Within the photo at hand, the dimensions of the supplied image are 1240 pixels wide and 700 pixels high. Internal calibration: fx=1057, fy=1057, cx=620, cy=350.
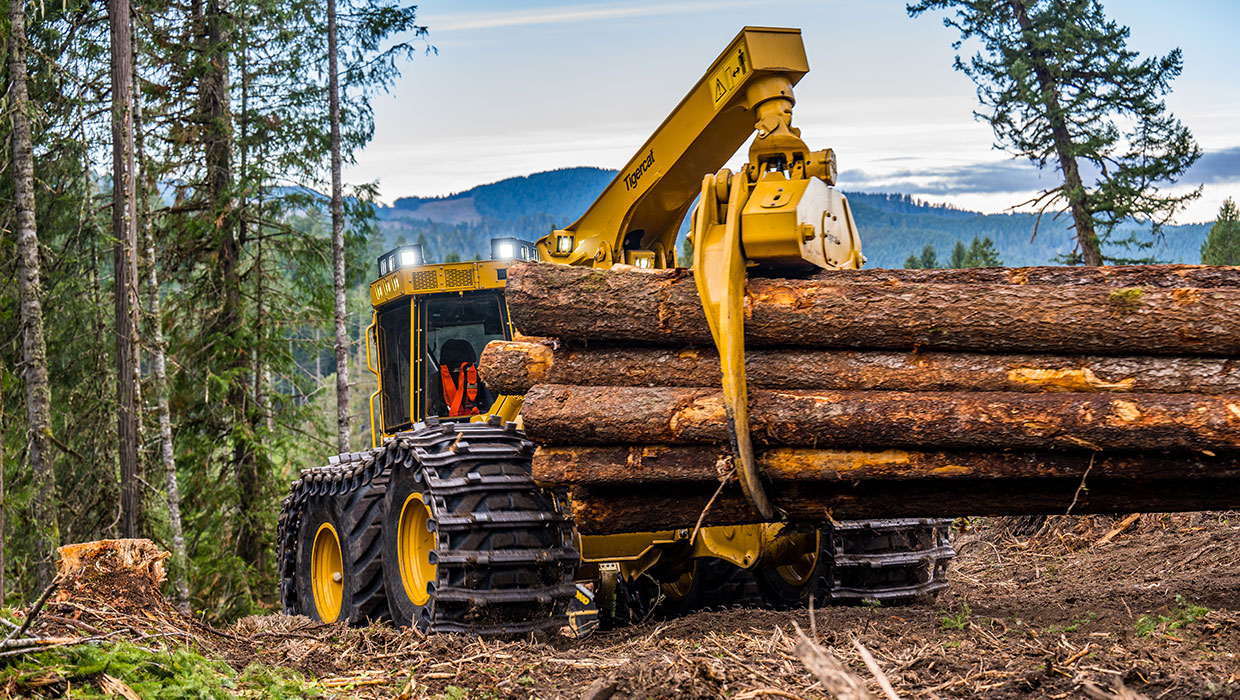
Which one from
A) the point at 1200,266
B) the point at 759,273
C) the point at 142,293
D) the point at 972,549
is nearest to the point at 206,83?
the point at 142,293

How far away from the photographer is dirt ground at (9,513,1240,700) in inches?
158

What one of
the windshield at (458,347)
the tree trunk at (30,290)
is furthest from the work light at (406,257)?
the tree trunk at (30,290)

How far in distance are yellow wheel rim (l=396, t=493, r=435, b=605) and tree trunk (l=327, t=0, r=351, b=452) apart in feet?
39.1

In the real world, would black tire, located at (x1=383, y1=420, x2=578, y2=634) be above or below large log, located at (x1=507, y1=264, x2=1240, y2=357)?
below

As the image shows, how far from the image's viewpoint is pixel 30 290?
15320mm

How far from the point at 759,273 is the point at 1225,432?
7.38ft

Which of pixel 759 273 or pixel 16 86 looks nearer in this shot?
pixel 759 273

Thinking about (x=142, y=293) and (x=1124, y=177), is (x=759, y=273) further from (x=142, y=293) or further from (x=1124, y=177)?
(x=1124, y=177)

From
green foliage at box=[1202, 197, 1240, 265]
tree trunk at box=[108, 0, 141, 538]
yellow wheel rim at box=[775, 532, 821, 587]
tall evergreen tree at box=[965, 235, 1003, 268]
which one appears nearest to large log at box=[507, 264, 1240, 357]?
yellow wheel rim at box=[775, 532, 821, 587]

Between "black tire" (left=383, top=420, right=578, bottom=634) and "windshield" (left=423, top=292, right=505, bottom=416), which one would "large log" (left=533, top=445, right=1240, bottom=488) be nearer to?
"black tire" (left=383, top=420, right=578, bottom=634)

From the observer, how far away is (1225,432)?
4.67 metres

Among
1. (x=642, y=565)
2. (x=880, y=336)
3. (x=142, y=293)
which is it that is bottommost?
(x=642, y=565)

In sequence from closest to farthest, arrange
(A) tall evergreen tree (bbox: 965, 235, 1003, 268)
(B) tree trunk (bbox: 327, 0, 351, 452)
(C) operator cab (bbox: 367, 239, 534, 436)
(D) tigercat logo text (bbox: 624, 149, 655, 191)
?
(D) tigercat logo text (bbox: 624, 149, 655, 191)
(C) operator cab (bbox: 367, 239, 534, 436)
(B) tree trunk (bbox: 327, 0, 351, 452)
(A) tall evergreen tree (bbox: 965, 235, 1003, 268)

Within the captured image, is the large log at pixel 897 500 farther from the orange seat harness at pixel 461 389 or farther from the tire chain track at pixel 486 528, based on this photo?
the orange seat harness at pixel 461 389
